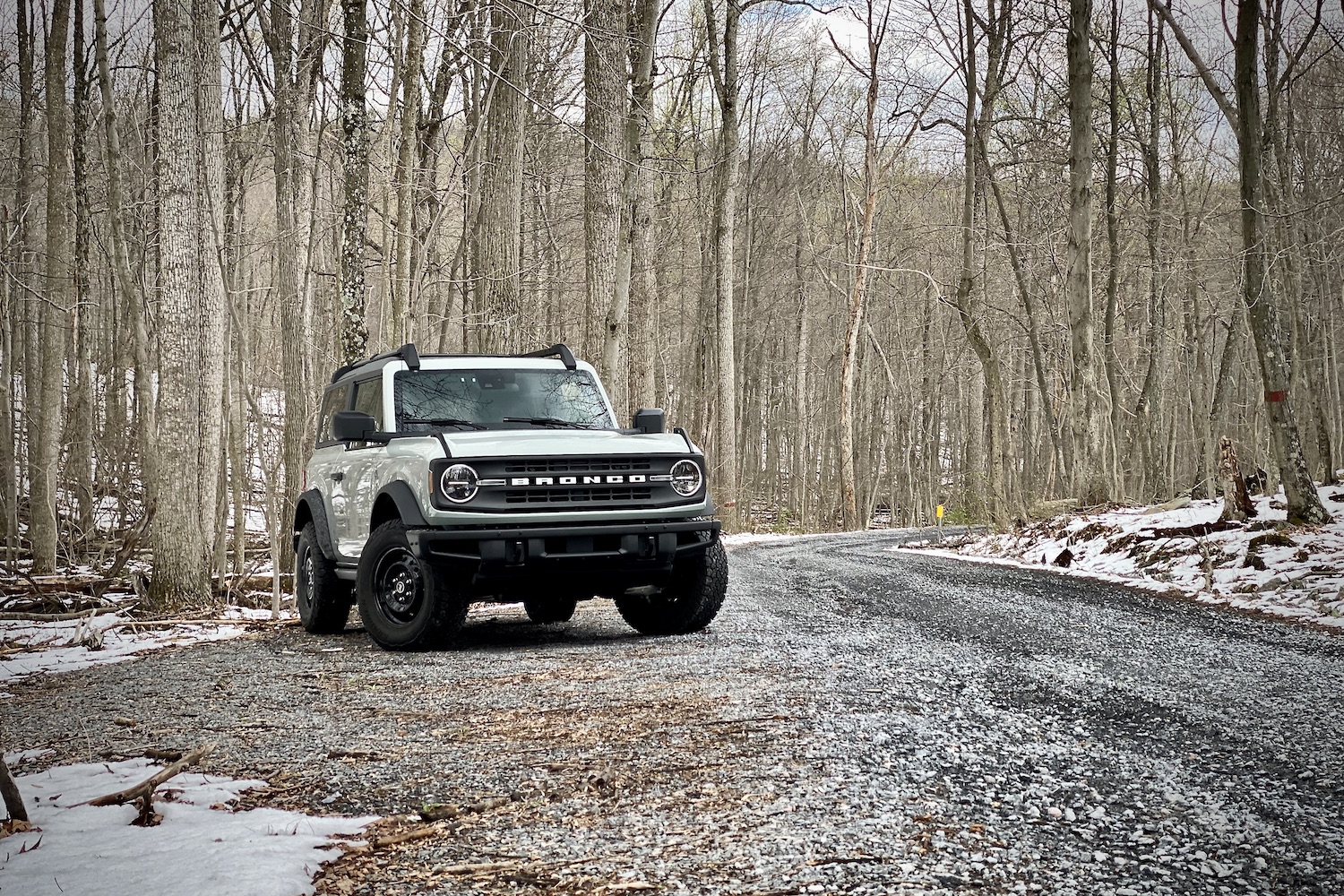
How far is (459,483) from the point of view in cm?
729

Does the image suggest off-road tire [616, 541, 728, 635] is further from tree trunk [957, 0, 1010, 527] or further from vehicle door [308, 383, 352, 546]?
tree trunk [957, 0, 1010, 527]

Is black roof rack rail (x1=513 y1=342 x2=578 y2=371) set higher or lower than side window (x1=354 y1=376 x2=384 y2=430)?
higher

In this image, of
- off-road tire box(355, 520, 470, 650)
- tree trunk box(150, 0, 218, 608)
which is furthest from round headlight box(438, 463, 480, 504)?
tree trunk box(150, 0, 218, 608)

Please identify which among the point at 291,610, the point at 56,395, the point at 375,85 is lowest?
the point at 291,610

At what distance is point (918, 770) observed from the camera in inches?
165

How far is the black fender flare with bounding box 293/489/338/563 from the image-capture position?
895 centimetres

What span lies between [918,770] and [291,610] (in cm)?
926

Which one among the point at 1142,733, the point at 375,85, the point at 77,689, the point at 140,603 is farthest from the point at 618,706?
the point at 375,85

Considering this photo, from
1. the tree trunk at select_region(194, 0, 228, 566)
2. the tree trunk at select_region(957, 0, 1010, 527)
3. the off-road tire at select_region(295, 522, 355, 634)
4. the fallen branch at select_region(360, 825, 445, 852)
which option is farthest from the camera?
the tree trunk at select_region(957, 0, 1010, 527)

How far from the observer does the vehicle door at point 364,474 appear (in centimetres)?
827

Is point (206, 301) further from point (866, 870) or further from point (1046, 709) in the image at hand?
point (866, 870)

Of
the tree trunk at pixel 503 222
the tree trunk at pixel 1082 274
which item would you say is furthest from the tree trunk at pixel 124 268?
the tree trunk at pixel 1082 274

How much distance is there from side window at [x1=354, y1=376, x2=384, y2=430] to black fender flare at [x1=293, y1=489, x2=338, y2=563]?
90cm

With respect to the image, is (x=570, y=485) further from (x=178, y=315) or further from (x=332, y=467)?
(x=178, y=315)
